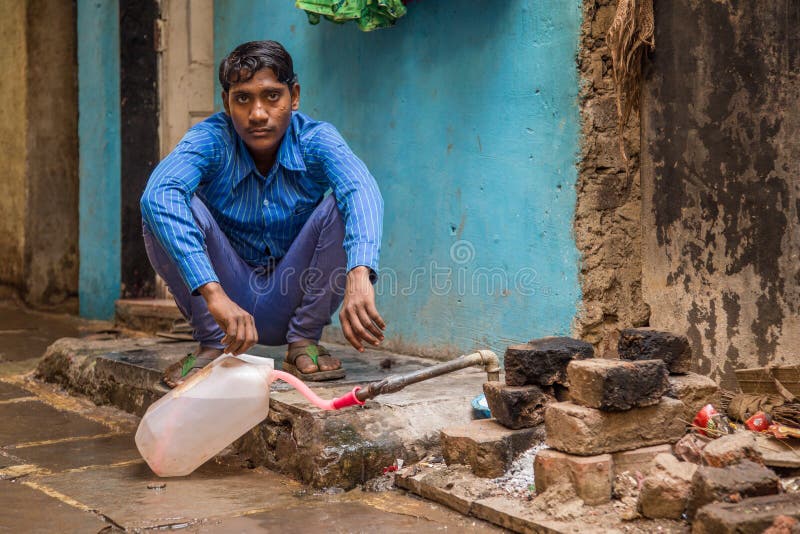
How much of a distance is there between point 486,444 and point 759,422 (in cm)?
85

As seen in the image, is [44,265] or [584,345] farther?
[44,265]

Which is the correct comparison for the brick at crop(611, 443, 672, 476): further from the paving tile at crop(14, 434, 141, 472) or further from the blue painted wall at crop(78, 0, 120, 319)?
the blue painted wall at crop(78, 0, 120, 319)

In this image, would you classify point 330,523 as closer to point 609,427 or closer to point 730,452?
point 609,427

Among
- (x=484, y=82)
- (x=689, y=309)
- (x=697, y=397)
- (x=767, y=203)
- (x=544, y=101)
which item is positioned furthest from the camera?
(x=484, y=82)

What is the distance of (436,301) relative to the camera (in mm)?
4176

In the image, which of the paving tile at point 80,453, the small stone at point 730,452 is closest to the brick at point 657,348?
the small stone at point 730,452

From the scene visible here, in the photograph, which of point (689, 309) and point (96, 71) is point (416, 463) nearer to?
point (689, 309)

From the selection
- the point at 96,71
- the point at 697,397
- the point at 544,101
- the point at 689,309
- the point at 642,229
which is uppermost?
the point at 96,71

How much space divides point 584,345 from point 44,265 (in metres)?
5.53

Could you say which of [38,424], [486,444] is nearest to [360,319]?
[486,444]

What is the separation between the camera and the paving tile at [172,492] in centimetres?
252

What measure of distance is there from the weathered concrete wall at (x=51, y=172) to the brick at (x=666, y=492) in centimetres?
581

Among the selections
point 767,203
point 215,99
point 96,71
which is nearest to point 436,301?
point 767,203

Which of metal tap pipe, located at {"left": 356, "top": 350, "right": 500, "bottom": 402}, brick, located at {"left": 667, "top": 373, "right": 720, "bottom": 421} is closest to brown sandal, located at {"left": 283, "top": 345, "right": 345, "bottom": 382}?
metal tap pipe, located at {"left": 356, "top": 350, "right": 500, "bottom": 402}
